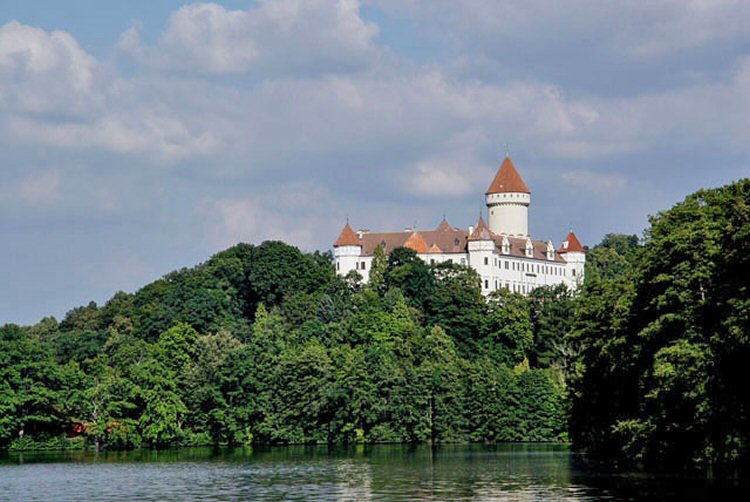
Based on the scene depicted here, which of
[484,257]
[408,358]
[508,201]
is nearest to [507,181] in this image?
[508,201]

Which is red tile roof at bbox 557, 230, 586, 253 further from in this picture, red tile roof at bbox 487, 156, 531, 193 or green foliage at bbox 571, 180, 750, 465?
green foliage at bbox 571, 180, 750, 465

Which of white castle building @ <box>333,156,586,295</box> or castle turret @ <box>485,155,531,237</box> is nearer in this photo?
white castle building @ <box>333,156,586,295</box>

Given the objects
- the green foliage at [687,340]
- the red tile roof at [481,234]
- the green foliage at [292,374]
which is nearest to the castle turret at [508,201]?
the red tile roof at [481,234]

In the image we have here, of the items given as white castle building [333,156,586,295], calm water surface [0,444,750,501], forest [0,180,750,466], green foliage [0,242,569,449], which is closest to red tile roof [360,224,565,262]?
white castle building [333,156,586,295]

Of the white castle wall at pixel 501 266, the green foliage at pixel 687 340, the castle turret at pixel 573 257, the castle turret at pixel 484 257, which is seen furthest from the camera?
the castle turret at pixel 573 257

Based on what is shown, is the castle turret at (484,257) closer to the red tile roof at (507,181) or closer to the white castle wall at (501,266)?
the white castle wall at (501,266)

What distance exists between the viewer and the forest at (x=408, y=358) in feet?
161

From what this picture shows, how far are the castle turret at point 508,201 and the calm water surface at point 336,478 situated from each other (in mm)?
89377

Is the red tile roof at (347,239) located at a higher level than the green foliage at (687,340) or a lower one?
higher

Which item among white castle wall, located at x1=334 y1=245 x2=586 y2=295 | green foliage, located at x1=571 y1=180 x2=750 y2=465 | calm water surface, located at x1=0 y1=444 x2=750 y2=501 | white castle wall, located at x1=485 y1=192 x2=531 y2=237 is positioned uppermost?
white castle wall, located at x1=485 y1=192 x2=531 y2=237

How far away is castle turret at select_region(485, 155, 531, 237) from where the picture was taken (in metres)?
168

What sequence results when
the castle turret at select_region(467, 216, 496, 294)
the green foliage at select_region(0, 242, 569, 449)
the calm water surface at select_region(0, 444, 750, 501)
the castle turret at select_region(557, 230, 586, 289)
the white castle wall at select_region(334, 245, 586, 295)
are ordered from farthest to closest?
1. the castle turret at select_region(557, 230, 586, 289)
2. the white castle wall at select_region(334, 245, 586, 295)
3. the castle turret at select_region(467, 216, 496, 294)
4. the green foliage at select_region(0, 242, 569, 449)
5. the calm water surface at select_region(0, 444, 750, 501)

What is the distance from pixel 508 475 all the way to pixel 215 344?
45406 mm

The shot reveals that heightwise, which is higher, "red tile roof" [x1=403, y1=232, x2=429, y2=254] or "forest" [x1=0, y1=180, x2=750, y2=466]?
"red tile roof" [x1=403, y1=232, x2=429, y2=254]
